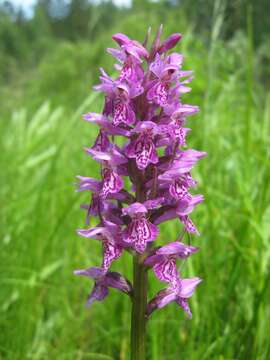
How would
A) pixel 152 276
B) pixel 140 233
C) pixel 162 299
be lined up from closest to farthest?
pixel 140 233 < pixel 162 299 < pixel 152 276

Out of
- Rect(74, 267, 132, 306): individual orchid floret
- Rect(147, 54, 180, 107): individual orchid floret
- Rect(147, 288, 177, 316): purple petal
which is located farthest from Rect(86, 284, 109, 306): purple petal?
Rect(147, 54, 180, 107): individual orchid floret

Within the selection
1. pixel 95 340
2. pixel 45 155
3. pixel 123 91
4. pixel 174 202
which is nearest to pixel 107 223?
pixel 174 202

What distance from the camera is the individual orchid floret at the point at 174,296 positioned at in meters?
1.67

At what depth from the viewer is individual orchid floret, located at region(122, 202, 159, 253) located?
156 cm

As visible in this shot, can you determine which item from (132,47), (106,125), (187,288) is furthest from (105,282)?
(132,47)

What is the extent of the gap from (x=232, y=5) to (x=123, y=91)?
203cm

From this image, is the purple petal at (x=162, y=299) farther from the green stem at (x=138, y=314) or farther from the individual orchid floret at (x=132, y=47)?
the individual orchid floret at (x=132, y=47)

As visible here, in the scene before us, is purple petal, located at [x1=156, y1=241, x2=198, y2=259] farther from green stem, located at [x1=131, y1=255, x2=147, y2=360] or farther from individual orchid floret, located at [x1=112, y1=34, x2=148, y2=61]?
individual orchid floret, located at [x1=112, y1=34, x2=148, y2=61]

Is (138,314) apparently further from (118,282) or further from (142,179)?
(142,179)

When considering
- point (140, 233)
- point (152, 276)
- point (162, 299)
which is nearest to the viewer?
point (140, 233)

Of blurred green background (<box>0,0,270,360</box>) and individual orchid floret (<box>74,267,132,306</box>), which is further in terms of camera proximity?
blurred green background (<box>0,0,270,360</box>)

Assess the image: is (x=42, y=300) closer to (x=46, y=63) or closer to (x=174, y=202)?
(x=174, y=202)

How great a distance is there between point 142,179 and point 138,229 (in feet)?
0.57

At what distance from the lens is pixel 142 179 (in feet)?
5.40
